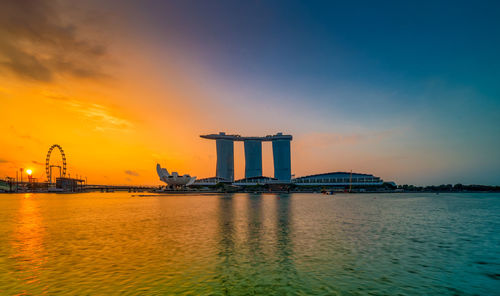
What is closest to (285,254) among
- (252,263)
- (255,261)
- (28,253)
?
(255,261)

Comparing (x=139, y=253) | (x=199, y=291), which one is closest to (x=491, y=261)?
(x=199, y=291)

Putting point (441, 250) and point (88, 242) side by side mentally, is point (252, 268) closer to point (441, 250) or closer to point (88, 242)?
point (441, 250)

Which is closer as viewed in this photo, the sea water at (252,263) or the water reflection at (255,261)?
the sea water at (252,263)

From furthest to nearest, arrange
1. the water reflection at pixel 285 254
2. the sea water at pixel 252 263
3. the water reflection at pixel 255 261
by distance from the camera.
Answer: the water reflection at pixel 285 254 → the water reflection at pixel 255 261 → the sea water at pixel 252 263

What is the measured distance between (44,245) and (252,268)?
77.6ft

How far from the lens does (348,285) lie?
17.5 metres

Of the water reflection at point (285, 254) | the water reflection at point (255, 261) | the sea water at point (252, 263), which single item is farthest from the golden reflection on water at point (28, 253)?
the water reflection at point (285, 254)

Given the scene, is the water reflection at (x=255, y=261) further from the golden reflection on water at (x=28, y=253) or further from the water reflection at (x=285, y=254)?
the golden reflection on water at (x=28, y=253)

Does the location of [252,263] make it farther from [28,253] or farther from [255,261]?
[28,253]

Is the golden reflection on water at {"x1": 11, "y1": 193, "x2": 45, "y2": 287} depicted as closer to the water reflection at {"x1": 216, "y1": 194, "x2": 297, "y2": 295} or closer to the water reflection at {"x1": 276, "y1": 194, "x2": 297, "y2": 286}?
the water reflection at {"x1": 216, "y1": 194, "x2": 297, "y2": 295}

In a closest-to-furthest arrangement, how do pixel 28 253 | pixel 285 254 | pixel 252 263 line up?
pixel 252 263
pixel 285 254
pixel 28 253

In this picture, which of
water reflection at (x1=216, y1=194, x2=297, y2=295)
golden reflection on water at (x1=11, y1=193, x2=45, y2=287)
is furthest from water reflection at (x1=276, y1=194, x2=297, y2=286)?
golden reflection on water at (x1=11, y1=193, x2=45, y2=287)

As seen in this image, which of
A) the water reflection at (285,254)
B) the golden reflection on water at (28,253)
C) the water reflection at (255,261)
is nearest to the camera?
the water reflection at (255,261)

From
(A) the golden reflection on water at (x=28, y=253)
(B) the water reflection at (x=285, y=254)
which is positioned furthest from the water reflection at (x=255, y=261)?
(A) the golden reflection on water at (x=28, y=253)
